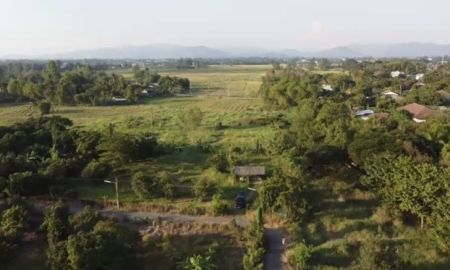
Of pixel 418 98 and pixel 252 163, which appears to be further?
pixel 418 98

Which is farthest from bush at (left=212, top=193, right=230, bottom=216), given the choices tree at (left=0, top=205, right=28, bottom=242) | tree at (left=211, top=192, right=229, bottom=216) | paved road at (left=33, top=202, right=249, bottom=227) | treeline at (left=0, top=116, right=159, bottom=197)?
tree at (left=0, top=205, right=28, bottom=242)

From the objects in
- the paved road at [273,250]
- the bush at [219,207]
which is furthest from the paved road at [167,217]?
the paved road at [273,250]

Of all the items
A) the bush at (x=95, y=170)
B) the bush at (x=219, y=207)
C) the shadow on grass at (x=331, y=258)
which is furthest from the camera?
the bush at (x=95, y=170)

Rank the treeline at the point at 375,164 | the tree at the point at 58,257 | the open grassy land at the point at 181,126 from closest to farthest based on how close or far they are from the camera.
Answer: the tree at the point at 58,257, the treeline at the point at 375,164, the open grassy land at the point at 181,126

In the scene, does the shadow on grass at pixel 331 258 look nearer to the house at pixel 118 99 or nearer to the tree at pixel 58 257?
the tree at pixel 58 257

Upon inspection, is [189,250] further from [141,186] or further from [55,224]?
[141,186]

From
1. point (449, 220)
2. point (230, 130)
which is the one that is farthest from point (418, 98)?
point (449, 220)

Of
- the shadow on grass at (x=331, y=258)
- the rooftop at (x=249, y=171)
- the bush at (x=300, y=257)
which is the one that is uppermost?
the rooftop at (x=249, y=171)

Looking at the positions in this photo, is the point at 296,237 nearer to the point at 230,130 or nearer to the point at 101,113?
the point at 230,130
